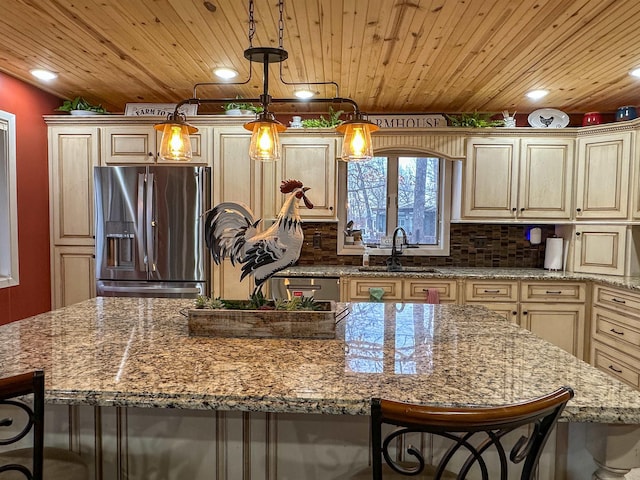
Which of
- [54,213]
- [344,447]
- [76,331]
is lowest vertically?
[344,447]

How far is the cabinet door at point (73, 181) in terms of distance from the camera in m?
3.69

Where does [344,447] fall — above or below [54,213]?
below

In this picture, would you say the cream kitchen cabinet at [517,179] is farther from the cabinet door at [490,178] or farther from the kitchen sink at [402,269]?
the kitchen sink at [402,269]

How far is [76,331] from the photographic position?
167cm

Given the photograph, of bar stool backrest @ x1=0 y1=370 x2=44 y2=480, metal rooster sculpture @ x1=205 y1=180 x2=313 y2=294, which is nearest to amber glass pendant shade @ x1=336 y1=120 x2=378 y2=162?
metal rooster sculpture @ x1=205 y1=180 x2=313 y2=294

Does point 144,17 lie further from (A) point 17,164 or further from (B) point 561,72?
(B) point 561,72

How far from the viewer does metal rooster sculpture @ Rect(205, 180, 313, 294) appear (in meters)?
1.66

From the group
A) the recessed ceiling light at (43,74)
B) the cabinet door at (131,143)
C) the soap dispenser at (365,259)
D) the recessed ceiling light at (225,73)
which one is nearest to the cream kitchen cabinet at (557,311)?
the soap dispenser at (365,259)

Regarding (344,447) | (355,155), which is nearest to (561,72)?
(355,155)

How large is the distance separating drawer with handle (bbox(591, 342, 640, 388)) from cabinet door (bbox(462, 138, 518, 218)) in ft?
4.20

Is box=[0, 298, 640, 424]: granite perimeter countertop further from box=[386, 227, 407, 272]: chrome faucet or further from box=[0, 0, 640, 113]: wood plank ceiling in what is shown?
box=[386, 227, 407, 272]: chrome faucet

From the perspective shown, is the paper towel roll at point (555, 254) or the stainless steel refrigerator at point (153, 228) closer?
the stainless steel refrigerator at point (153, 228)

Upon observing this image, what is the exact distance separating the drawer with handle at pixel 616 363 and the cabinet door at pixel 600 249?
63 centimetres

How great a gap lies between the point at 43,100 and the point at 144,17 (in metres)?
1.97
